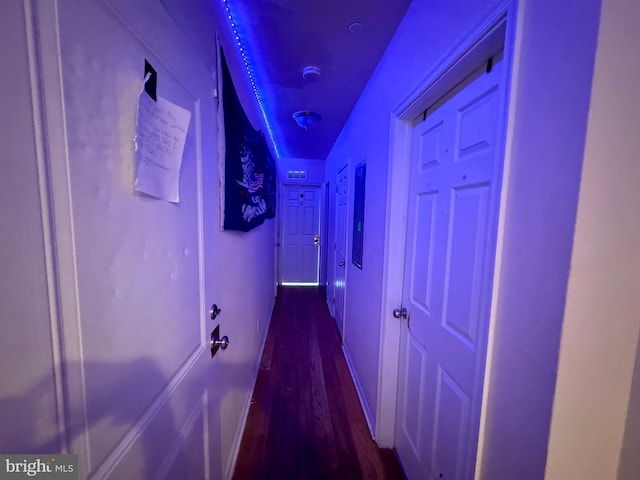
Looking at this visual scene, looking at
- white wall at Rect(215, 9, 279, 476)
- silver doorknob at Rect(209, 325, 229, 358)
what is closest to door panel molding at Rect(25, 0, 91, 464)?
silver doorknob at Rect(209, 325, 229, 358)

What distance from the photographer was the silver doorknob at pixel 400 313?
4.46 feet

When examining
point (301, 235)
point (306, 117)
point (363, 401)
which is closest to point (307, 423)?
point (363, 401)

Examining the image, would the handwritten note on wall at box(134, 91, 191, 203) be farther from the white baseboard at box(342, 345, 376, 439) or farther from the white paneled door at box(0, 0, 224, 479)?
the white baseboard at box(342, 345, 376, 439)

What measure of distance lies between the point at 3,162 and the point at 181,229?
16.7 inches

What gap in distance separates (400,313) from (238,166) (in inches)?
48.7

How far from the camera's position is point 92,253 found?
43cm

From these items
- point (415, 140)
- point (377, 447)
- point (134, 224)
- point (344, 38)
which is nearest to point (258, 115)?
point (344, 38)

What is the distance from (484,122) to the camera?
0.82 metres

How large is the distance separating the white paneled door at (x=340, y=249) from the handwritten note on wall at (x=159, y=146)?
2.15 meters

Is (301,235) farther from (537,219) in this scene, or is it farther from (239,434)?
(537,219)

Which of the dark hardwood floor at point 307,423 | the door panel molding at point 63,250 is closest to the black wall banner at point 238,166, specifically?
the door panel molding at point 63,250

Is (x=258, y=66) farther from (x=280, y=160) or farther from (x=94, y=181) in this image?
(x=280, y=160)

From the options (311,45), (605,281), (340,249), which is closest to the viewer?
(605,281)

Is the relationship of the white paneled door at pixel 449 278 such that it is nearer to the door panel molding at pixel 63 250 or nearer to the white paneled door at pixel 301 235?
the door panel molding at pixel 63 250
